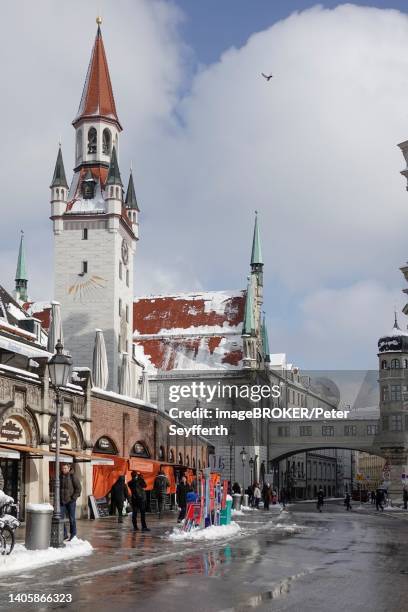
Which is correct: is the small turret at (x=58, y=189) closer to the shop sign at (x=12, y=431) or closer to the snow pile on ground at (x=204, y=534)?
the shop sign at (x=12, y=431)

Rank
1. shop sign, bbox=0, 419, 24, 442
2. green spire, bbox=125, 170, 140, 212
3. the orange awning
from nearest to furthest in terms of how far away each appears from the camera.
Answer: the orange awning, shop sign, bbox=0, 419, 24, 442, green spire, bbox=125, 170, 140, 212

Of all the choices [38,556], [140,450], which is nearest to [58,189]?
[140,450]

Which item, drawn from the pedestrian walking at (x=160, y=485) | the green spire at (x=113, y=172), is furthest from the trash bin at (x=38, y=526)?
the green spire at (x=113, y=172)

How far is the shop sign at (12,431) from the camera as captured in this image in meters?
28.3

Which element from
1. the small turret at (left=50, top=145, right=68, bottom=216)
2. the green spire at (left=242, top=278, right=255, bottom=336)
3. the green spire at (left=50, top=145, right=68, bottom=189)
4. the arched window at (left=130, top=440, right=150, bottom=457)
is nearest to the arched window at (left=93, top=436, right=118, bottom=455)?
the arched window at (left=130, top=440, right=150, bottom=457)

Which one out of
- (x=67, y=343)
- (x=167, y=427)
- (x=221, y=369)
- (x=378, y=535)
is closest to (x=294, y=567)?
(x=378, y=535)

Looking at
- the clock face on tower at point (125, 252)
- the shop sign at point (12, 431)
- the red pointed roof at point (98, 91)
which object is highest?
the red pointed roof at point (98, 91)

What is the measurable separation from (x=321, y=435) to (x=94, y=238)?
41.9m

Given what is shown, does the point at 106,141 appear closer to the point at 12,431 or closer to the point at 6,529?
the point at 12,431

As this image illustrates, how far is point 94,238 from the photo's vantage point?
70.4 m

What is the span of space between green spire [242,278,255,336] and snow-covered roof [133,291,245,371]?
1317 millimetres

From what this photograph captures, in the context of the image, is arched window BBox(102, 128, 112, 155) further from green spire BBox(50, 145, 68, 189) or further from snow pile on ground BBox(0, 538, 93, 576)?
snow pile on ground BBox(0, 538, 93, 576)

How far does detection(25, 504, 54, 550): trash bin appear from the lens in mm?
16984

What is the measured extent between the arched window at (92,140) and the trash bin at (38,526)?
57.3m
